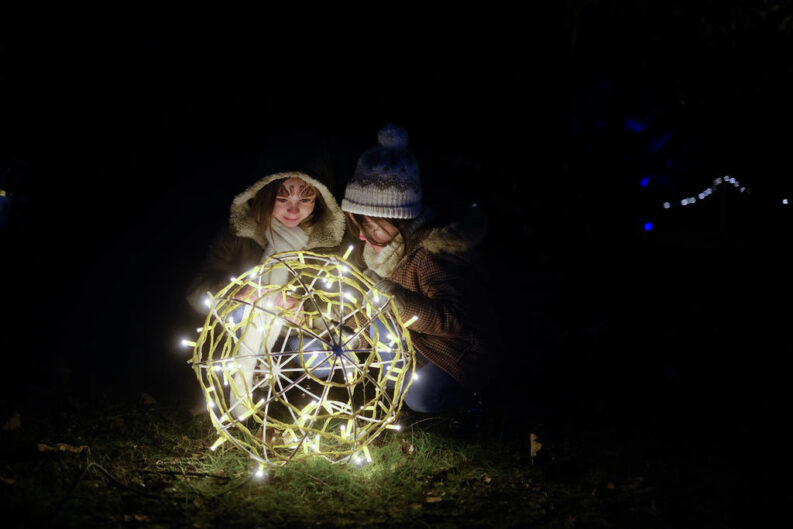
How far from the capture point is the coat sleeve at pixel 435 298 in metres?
3.95

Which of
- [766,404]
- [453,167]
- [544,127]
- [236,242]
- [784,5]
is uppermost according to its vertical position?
[784,5]

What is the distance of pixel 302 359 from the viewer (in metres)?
3.09

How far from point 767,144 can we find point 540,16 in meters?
3.25

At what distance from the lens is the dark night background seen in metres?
4.79

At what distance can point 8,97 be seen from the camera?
15.1 ft

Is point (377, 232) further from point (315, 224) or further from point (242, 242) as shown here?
point (242, 242)

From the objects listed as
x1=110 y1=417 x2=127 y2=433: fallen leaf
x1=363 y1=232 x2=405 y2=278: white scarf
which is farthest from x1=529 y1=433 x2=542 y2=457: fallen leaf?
x1=110 y1=417 x2=127 y2=433: fallen leaf

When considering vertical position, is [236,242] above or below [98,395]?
above

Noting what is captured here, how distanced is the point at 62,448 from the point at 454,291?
7.48 feet

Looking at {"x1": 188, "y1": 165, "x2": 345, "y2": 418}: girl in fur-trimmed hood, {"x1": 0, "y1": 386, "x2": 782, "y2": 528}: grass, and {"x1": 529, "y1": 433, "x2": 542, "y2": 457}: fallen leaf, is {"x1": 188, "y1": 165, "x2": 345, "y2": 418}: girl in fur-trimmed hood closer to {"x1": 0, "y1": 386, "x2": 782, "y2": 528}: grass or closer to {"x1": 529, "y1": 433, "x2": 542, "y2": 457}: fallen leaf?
{"x1": 0, "y1": 386, "x2": 782, "y2": 528}: grass

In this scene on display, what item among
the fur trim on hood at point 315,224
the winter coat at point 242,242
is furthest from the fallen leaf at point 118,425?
the fur trim on hood at point 315,224

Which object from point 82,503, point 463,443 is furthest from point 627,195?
point 82,503

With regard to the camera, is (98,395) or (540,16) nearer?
(98,395)

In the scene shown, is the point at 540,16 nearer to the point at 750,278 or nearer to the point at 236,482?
the point at 750,278
